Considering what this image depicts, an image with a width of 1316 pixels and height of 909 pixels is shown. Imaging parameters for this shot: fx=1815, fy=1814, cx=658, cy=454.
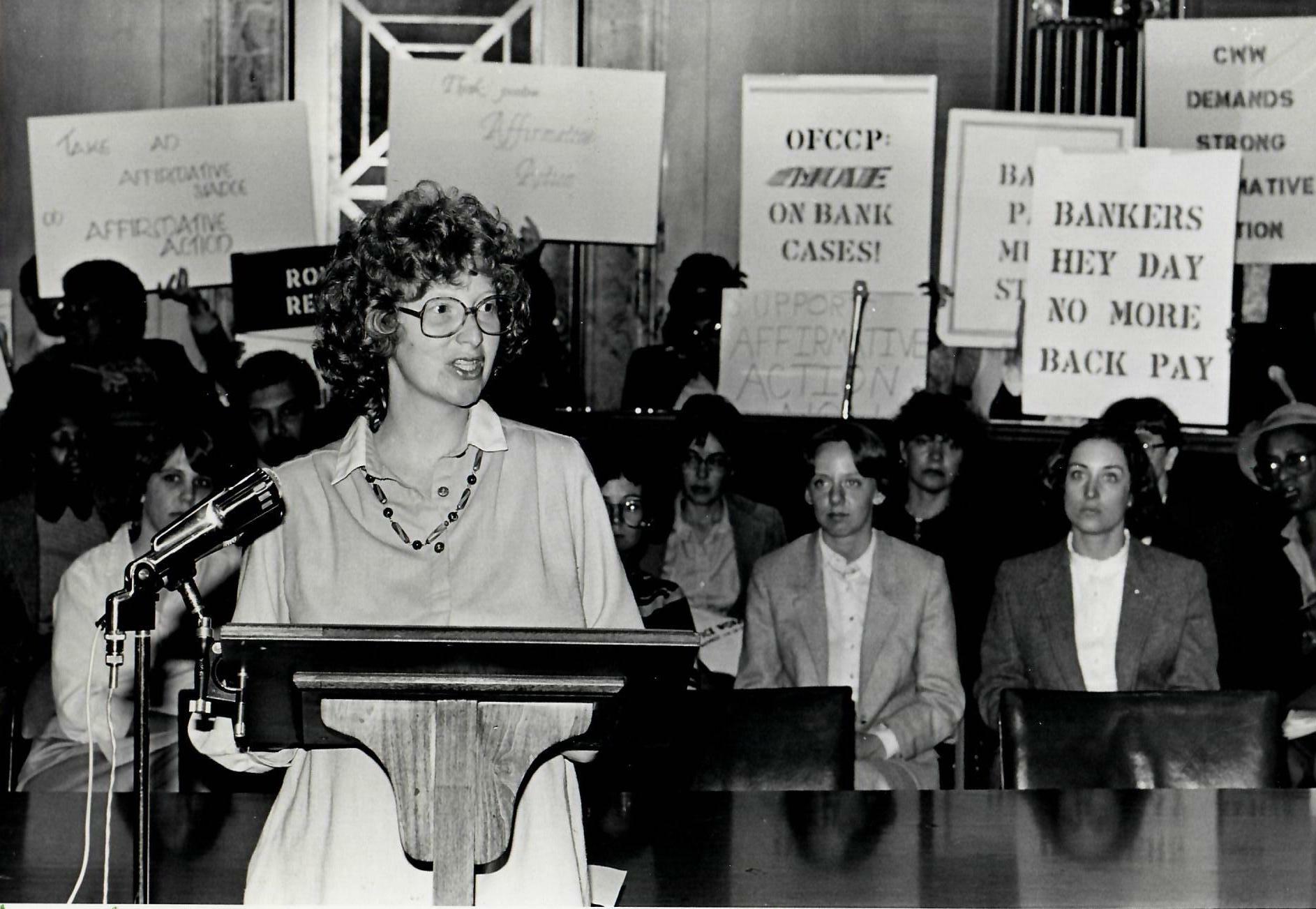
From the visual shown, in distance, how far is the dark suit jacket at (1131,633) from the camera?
4.43m

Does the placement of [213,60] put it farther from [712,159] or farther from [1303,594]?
[1303,594]

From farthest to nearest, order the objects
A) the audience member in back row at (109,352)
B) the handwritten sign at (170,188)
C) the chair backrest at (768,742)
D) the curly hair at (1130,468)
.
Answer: the handwritten sign at (170,188) → the audience member in back row at (109,352) → the curly hair at (1130,468) → the chair backrest at (768,742)

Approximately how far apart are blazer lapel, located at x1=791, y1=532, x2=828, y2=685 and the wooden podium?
9.09 feet

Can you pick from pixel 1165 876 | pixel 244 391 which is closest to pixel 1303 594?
pixel 1165 876

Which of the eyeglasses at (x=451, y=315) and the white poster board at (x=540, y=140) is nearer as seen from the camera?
the eyeglasses at (x=451, y=315)

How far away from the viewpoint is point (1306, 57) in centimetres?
644

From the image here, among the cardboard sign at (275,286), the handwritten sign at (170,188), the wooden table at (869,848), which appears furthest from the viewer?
the handwritten sign at (170,188)

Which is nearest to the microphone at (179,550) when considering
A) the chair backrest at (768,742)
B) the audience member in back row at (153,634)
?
the chair backrest at (768,742)

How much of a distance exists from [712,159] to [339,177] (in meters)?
1.81

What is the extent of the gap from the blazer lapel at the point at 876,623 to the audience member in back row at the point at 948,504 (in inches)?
21.5

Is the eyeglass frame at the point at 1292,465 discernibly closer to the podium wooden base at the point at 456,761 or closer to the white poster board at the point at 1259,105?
the white poster board at the point at 1259,105

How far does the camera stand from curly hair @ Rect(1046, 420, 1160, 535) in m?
4.53

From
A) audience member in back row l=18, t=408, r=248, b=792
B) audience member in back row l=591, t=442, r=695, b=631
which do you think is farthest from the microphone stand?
audience member in back row l=18, t=408, r=248, b=792

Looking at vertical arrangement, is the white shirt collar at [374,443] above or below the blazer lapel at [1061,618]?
above
